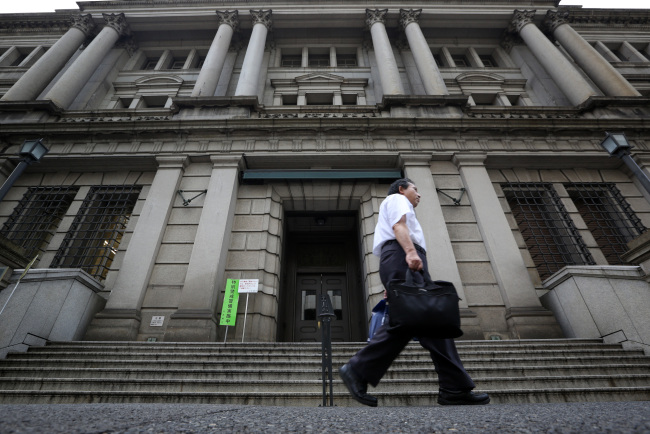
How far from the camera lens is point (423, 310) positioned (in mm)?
2258

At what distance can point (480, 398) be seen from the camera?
2.55 meters

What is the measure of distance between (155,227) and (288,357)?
229 inches

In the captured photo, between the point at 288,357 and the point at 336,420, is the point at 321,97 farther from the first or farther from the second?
the point at 336,420

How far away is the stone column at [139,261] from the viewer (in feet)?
23.4

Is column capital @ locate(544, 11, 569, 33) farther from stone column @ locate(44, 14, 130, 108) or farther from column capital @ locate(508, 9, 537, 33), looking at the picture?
stone column @ locate(44, 14, 130, 108)

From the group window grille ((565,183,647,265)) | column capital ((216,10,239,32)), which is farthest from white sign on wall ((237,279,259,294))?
column capital ((216,10,239,32))

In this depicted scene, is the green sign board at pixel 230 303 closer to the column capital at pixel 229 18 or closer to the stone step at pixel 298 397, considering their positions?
the stone step at pixel 298 397

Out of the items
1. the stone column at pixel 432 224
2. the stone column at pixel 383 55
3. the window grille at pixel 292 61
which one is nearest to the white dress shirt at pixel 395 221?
the stone column at pixel 432 224

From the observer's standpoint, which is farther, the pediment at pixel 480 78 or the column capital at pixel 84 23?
the column capital at pixel 84 23

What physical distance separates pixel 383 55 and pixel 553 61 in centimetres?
751

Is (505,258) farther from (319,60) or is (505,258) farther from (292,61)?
(292,61)

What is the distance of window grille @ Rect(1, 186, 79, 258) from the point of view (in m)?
9.41

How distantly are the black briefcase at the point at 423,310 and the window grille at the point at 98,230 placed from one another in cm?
924

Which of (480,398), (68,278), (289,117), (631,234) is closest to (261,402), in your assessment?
(480,398)
